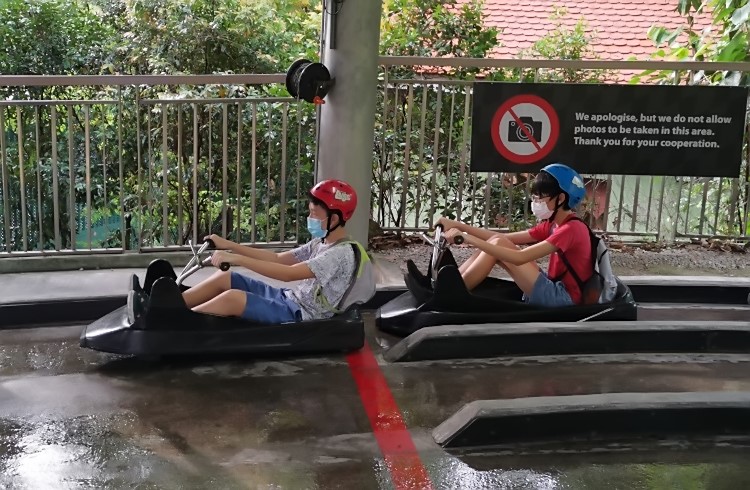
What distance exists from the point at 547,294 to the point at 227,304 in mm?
2065

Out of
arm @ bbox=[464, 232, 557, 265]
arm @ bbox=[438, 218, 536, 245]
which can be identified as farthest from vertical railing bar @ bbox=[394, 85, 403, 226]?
arm @ bbox=[464, 232, 557, 265]

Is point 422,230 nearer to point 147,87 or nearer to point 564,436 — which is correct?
point 147,87

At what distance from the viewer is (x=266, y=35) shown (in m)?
9.30

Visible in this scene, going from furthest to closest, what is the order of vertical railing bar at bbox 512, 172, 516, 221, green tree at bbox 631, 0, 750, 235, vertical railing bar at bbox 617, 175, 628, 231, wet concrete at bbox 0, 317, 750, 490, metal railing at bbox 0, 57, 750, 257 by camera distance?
green tree at bbox 631, 0, 750, 235 → vertical railing bar at bbox 617, 175, 628, 231 → vertical railing bar at bbox 512, 172, 516, 221 → metal railing at bbox 0, 57, 750, 257 → wet concrete at bbox 0, 317, 750, 490

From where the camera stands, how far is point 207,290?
494 centimetres

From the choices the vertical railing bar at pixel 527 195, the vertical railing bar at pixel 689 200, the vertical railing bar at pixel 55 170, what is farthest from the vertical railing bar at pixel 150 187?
the vertical railing bar at pixel 689 200

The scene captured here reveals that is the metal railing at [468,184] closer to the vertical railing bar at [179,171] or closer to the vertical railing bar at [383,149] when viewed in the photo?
the vertical railing bar at [383,149]

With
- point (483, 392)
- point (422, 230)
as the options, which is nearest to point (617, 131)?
point (422, 230)

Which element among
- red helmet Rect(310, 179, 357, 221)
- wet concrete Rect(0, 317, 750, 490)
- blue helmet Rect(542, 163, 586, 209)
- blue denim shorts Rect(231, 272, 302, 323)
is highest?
blue helmet Rect(542, 163, 586, 209)

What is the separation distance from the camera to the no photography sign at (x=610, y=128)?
713 centimetres

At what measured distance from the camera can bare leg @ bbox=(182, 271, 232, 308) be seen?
16.1 ft

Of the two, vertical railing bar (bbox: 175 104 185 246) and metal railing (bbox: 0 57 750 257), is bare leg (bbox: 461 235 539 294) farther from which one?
vertical railing bar (bbox: 175 104 185 246)

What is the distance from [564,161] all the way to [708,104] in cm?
136

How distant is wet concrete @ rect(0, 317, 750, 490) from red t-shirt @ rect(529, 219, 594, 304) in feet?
1.76
